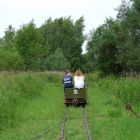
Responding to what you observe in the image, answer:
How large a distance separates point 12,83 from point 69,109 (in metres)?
5.95

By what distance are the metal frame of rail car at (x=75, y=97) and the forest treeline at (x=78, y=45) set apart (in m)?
13.9

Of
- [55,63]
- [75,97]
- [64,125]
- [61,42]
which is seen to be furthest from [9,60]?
[61,42]

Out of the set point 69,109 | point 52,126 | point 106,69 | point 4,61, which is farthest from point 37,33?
point 52,126

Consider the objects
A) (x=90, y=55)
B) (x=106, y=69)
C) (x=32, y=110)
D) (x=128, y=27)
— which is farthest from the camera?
(x=90, y=55)

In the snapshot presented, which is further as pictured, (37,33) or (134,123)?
(37,33)

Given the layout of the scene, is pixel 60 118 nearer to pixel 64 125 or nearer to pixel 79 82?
pixel 64 125

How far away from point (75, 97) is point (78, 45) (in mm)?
76131

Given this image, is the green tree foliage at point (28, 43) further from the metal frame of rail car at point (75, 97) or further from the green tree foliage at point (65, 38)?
the metal frame of rail car at point (75, 97)

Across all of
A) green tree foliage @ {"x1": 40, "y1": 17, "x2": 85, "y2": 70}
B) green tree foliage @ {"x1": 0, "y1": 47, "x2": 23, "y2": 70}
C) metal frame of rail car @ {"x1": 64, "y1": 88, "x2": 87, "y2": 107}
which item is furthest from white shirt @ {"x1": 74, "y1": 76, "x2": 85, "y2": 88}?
green tree foliage @ {"x1": 40, "y1": 17, "x2": 85, "y2": 70}

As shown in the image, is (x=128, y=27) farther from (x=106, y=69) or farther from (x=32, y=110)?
(x=32, y=110)

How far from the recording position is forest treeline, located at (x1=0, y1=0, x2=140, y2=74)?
126 feet

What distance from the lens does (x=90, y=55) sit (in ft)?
174

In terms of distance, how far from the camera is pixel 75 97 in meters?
22.9

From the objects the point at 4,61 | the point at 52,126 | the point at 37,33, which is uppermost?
the point at 37,33
